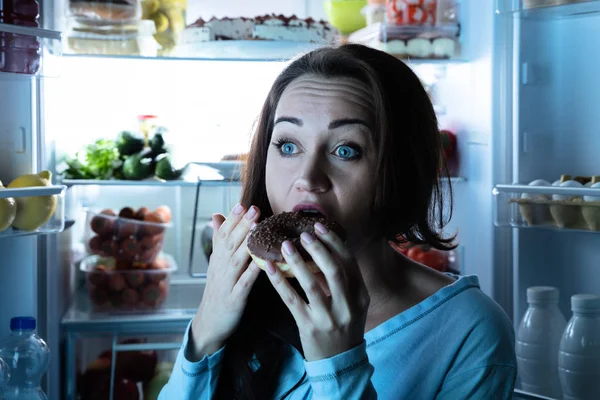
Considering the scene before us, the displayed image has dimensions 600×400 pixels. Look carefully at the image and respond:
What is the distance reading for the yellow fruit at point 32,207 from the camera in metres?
1.85

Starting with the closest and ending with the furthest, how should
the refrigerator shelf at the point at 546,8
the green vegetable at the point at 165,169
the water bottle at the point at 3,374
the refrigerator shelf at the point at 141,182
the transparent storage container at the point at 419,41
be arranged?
the water bottle at the point at 3,374 → the refrigerator shelf at the point at 546,8 → the refrigerator shelf at the point at 141,182 → the green vegetable at the point at 165,169 → the transparent storage container at the point at 419,41

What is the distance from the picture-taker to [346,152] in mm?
1195

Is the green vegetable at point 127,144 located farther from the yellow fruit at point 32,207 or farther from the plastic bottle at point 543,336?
the plastic bottle at point 543,336

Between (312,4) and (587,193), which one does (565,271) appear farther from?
(312,4)

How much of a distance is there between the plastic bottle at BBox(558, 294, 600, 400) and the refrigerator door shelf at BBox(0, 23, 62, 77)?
4.46 ft

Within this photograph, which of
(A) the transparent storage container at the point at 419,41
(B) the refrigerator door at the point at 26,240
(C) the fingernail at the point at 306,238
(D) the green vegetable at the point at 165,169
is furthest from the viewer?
(A) the transparent storage container at the point at 419,41

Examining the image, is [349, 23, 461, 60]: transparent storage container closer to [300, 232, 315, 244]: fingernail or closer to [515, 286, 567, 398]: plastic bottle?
[515, 286, 567, 398]: plastic bottle

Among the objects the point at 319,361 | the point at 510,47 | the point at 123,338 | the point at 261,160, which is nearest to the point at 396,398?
the point at 319,361

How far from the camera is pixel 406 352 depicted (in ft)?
4.05

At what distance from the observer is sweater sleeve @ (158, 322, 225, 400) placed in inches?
48.5

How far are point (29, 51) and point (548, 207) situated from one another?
1278 millimetres

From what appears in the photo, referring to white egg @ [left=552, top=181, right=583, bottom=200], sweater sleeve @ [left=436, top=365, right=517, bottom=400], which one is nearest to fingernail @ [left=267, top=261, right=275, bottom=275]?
sweater sleeve @ [left=436, top=365, right=517, bottom=400]

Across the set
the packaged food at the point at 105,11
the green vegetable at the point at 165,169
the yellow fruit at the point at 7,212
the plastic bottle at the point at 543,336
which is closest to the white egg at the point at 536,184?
the plastic bottle at the point at 543,336

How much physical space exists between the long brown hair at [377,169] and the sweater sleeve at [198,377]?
0.03m
